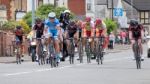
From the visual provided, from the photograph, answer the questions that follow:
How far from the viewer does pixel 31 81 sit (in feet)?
58.1

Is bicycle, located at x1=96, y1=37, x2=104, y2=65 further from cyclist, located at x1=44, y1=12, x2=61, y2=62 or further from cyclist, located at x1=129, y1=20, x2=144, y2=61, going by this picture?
cyclist, located at x1=129, y1=20, x2=144, y2=61

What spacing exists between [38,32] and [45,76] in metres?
8.79

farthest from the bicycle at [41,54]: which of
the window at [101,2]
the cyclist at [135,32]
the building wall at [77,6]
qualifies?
the window at [101,2]

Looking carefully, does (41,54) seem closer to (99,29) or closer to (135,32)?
(99,29)

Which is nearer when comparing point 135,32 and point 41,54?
point 135,32

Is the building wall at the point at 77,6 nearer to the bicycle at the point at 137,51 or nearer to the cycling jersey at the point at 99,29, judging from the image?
the cycling jersey at the point at 99,29

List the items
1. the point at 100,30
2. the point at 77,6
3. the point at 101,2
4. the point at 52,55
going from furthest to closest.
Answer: the point at 101,2
the point at 77,6
the point at 100,30
the point at 52,55

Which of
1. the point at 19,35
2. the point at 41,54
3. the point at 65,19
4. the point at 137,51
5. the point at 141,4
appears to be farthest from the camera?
the point at 141,4

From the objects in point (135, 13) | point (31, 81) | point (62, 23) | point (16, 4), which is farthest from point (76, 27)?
point (135, 13)

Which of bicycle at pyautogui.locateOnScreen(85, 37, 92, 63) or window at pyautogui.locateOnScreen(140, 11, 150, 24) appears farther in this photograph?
window at pyautogui.locateOnScreen(140, 11, 150, 24)

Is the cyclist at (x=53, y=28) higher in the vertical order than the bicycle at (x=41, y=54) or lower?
higher

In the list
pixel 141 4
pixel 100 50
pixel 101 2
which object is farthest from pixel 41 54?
pixel 141 4

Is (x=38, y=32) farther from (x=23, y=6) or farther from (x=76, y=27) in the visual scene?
(x=23, y=6)

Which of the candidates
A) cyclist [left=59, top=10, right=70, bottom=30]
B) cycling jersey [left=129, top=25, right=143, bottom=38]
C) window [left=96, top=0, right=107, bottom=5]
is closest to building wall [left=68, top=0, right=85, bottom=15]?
window [left=96, top=0, right=107, bottom=5]
